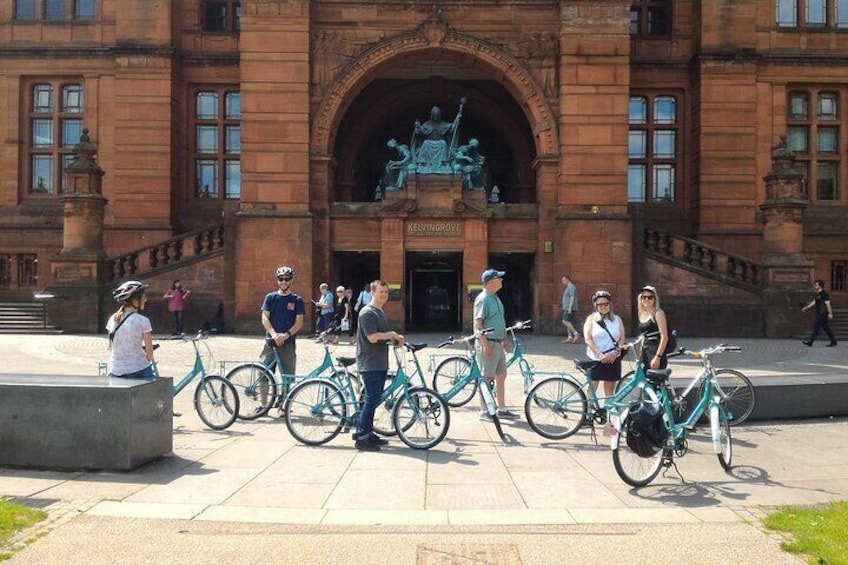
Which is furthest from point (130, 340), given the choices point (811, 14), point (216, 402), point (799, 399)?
point (811, 14)

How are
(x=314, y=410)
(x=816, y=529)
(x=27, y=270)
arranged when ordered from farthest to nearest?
(x=27, y=270) → (x=314, y=410) → (x=816, y=529)

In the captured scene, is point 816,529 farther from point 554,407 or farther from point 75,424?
point 75,424

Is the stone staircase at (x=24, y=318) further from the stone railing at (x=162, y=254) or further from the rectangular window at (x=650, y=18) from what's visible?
the rectangular window at (x=650, y=18)

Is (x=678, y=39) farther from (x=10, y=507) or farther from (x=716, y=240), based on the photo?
(x=10, y=507)

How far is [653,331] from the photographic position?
8773 mm

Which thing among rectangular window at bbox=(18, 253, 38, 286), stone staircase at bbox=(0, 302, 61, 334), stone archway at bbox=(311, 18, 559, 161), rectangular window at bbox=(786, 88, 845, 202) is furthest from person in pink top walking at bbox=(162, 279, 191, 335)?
rectangular window at bbox=(786, 88, 845, 202)

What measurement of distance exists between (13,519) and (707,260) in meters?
21.0

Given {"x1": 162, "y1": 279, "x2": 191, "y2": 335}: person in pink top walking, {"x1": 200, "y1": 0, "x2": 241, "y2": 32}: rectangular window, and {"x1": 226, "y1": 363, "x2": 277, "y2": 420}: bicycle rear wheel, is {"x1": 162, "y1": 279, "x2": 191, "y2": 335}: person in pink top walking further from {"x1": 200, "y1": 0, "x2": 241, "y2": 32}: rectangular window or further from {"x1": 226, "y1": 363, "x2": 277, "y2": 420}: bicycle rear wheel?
{"x1": 226, "y1": 363, "x2": 277, "y2": 420}: bicycle rear wheel

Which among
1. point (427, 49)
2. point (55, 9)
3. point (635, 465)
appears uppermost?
point (55, 9)

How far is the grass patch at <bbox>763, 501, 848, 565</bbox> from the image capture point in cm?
489

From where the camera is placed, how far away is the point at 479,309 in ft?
31.0

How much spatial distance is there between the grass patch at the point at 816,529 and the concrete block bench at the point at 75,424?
579 centimetres

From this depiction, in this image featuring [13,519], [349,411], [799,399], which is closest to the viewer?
[13,519]

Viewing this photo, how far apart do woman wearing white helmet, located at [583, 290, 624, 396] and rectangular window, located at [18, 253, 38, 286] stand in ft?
80.1
